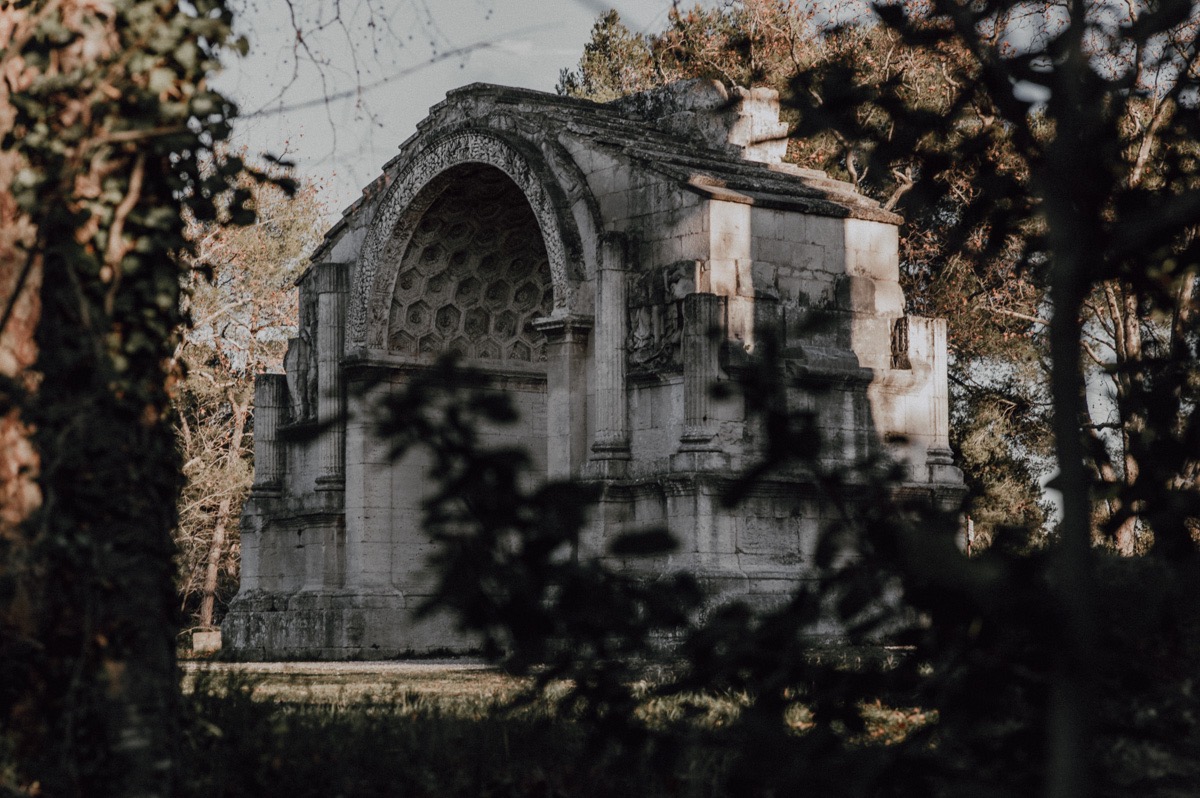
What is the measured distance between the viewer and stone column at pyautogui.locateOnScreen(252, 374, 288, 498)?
69.2 feet

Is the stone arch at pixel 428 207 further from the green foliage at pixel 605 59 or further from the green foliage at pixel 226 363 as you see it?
the green foliage at pixel 605 59

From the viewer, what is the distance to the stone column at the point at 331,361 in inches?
782

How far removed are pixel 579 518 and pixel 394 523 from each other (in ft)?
53.0

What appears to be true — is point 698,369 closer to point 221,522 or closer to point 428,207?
point 428,207

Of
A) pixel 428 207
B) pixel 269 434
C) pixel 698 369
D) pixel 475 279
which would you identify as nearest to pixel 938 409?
pixel 698 369

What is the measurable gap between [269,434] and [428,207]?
4075 millimetres

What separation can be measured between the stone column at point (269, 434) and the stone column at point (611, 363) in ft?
21.1

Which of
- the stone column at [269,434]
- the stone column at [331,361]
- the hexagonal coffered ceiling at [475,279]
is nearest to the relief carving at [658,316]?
the hexagonal coffered ceiling at [475,279]

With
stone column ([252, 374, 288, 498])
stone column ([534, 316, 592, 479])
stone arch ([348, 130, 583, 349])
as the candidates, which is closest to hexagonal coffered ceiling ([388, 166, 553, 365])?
stone arch ([348, 130, 583, 349])

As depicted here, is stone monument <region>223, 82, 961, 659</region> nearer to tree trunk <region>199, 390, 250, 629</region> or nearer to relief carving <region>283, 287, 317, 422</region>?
relief carving <region>283, 287, 317, 422</region>

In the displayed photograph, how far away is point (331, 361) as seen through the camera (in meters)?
19.9

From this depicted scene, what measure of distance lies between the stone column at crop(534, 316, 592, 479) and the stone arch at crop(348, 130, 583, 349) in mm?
247

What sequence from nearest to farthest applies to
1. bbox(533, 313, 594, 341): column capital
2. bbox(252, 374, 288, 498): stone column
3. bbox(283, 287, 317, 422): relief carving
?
1. bbox(533, 313, 594, 341): column capital
2. bbox(283, 287, 317, 422): relief carving
3. bbox(252, 374, 288, 498): stone column

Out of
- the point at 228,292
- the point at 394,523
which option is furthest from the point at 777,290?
the point at 228,292
